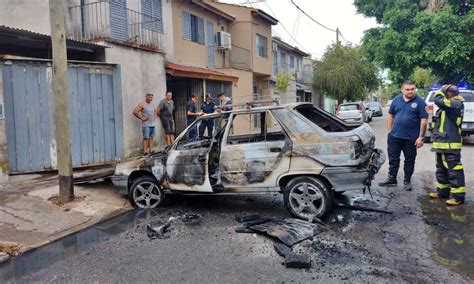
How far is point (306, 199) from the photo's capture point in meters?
5.46

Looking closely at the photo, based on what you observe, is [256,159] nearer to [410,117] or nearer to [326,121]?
[326,121]

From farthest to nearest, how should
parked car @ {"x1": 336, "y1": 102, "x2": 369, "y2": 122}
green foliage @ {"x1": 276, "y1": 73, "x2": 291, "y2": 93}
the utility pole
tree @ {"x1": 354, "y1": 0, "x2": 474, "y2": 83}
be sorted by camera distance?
green foliage @ {"x1": 276, "y1": 73, "x2": 291, "y2": 93} → parked car @ {"x1": 336, "y1": 102, "x2": 369, "y2": 122} → tree @ {"x1": 354, "y1": 0, "x2": 474, "y2": 83} → the utility pole

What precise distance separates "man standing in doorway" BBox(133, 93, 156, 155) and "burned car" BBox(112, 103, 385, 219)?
3.85 m

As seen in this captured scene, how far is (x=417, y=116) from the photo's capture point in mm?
6961

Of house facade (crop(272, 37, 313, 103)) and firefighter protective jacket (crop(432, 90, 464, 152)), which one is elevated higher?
house facade (crop(272, 37, 313, 103))

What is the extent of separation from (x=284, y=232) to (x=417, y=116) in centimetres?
364

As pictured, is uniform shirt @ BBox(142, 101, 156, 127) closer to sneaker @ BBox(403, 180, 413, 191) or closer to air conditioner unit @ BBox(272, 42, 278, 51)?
sneaker @ BBox(403, 180, 413, 191)

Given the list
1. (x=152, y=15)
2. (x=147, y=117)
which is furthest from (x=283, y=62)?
(x=147, y=117)

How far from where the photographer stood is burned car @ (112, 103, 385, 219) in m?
5.33

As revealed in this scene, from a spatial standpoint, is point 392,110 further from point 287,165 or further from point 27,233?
point 27,233

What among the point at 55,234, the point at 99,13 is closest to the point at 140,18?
the point at 99,13

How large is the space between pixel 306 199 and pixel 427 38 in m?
14.1

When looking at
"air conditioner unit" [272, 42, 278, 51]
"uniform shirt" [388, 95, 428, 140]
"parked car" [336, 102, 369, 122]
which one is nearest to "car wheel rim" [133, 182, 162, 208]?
"uniform shirt" [388, 95, 428, 140]

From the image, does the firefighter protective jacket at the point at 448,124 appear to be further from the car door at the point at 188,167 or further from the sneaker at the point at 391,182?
the car door at the point at 188,167
